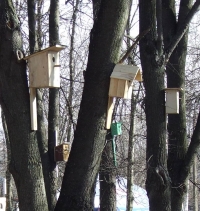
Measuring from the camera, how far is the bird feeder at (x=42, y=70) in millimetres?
4660

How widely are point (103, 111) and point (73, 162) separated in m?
0.53

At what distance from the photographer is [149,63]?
6.36m

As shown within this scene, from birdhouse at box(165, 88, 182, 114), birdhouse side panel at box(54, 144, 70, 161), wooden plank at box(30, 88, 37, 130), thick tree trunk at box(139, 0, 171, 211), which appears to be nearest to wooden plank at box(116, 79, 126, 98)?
wooden plank at box(30, 88, 37, 130)

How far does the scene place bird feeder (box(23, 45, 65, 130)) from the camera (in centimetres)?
466

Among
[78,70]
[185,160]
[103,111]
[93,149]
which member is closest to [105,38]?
[103,111]

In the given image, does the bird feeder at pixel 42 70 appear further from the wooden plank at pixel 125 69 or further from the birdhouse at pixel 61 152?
the birdhouse at pixel 61 152

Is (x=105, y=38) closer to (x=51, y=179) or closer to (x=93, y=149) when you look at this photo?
(x=93, y=149)

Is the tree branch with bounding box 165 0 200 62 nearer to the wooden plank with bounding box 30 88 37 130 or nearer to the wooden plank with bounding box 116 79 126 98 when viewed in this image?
the wooden plank with bounding box 116 79 126 98

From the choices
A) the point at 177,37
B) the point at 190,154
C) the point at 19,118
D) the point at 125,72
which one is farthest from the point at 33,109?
the point at 190,154

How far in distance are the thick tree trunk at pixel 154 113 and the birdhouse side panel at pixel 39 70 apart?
6.48 feet

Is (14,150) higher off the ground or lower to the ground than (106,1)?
lower

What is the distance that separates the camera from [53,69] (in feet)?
15.6

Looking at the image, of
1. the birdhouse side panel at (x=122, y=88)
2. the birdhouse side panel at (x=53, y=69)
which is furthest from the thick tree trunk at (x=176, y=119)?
the birdhouse side panel at (x=53, y=69)

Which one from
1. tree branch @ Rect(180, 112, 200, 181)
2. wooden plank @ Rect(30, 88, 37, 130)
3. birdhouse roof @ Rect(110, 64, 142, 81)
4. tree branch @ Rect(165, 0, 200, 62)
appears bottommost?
tree branch @ Rect(180, 112, 200, 181)
